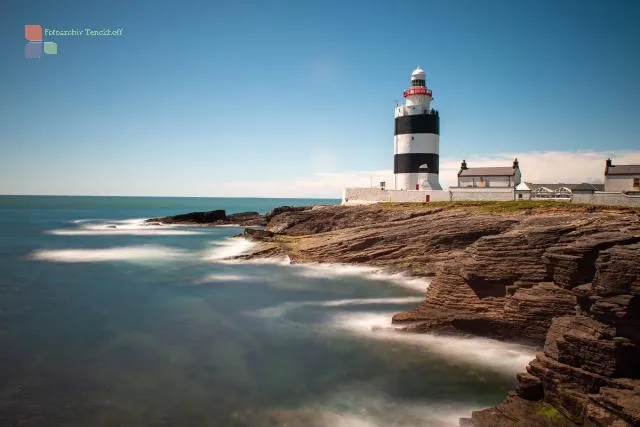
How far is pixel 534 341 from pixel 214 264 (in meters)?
26.5

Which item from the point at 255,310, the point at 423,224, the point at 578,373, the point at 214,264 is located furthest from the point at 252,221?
the point at 578,373

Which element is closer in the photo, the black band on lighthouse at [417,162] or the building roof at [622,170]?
the building roof at [622,170]

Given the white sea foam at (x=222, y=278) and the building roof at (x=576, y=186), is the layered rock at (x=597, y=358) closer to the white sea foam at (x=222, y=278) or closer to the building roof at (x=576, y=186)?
the white sea foam at (x=222, y=278)

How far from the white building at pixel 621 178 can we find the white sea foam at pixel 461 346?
135ft

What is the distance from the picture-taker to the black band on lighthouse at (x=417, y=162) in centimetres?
5203

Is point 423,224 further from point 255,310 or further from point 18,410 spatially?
point 18,410

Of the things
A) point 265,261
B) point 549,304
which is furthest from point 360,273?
point 549,304

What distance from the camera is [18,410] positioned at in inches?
514

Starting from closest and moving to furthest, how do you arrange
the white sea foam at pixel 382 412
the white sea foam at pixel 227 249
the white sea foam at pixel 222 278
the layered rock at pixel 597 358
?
the layered rock at pixel 597 358
the white sea foam at pixel 382 412
the white sea foam at pixel 222 278
the white sea foam at pixel 227 249

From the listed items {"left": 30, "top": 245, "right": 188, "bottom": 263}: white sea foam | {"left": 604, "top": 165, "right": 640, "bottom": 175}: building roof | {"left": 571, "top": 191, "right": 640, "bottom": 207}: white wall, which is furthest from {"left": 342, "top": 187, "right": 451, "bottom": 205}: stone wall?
{"left": 30, "top": 245, "right": 188, "bottom": 263}: white sea foam

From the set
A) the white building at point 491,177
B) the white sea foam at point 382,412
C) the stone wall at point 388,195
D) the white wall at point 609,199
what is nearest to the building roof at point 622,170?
the white building at point 491,177

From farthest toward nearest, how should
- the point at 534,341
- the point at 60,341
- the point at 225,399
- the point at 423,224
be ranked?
the point at 423,224
the point at 60,341
the point at 534,341
the point at 225,399

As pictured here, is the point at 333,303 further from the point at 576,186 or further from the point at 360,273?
the point at 576,186

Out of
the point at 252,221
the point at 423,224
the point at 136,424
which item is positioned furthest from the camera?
the point at 252,221
